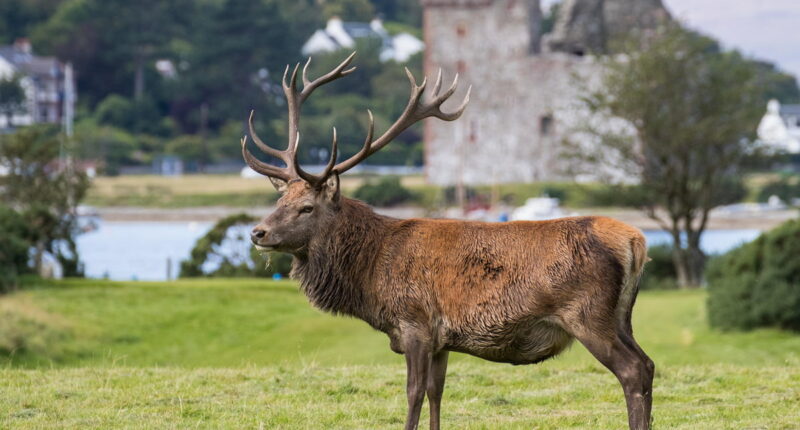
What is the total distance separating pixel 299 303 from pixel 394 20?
12299 centimetres

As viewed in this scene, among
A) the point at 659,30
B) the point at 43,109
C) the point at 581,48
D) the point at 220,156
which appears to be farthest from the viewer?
the point at 43,109

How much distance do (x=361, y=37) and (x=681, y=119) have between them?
85670mm

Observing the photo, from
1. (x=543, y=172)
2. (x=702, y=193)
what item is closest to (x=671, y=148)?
(x=702, y=193)

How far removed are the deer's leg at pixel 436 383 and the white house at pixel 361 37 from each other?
337ft

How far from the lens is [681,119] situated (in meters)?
33.6

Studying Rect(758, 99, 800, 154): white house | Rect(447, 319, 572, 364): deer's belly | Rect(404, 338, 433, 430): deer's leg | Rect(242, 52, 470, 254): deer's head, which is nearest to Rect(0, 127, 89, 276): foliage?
Rect(242, 52, 470, 254): deer's head

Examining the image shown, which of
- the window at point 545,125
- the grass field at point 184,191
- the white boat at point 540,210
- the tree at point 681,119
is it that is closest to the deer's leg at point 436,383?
the tree at point 681,119

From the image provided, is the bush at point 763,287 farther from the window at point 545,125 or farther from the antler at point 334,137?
the window at point 545,125

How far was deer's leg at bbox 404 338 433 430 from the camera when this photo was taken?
26.3 feet

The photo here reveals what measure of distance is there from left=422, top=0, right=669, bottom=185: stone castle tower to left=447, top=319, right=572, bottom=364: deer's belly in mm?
59189

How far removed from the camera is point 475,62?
68.5 meters

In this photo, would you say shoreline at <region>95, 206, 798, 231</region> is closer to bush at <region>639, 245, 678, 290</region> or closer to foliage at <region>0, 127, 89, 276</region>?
foliage at <region>0, 127, 89, 276</region>

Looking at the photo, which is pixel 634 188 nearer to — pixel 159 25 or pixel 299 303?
pixel 299 303

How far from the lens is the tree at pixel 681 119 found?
3306 cm
